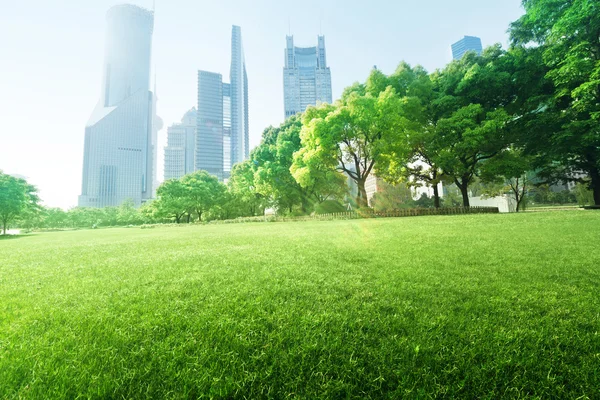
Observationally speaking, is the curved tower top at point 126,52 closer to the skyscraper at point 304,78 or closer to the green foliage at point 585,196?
the skyscraper at point 304,78

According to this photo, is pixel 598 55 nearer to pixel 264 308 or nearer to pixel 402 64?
pixel 402 64

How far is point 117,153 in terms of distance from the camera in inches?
5965

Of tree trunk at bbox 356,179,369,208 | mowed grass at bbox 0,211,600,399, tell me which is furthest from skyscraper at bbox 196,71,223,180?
mowed grass at bbox 0,211,600,399

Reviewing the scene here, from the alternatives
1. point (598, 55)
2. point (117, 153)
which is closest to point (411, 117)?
point (598, 55)

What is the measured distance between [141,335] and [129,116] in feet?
662

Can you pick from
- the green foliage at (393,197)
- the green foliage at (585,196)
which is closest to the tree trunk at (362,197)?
the green foliage at (393,197)

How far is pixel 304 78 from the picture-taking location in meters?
159

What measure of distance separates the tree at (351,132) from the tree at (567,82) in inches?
414

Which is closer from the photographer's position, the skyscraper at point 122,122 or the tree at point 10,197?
the tree at point 10,197

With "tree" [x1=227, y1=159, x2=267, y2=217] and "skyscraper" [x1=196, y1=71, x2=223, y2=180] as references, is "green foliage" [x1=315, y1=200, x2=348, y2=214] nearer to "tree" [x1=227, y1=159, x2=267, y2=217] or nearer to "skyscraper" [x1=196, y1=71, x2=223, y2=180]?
"tree" [x1=227, y1=159, x2=267, y2=217]

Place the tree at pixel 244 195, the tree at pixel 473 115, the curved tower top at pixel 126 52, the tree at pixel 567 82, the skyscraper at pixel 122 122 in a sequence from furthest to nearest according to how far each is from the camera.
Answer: the curved tower top at pixel 126 52
the skyscraper at pixel 122 122
the tree at pixel 244 195
the tree at pixel 473 115
the tree at pixel 567 82

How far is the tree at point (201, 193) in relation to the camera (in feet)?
131

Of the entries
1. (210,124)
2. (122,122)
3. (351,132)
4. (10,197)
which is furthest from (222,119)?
(351,132)

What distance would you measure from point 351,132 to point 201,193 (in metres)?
28.1
